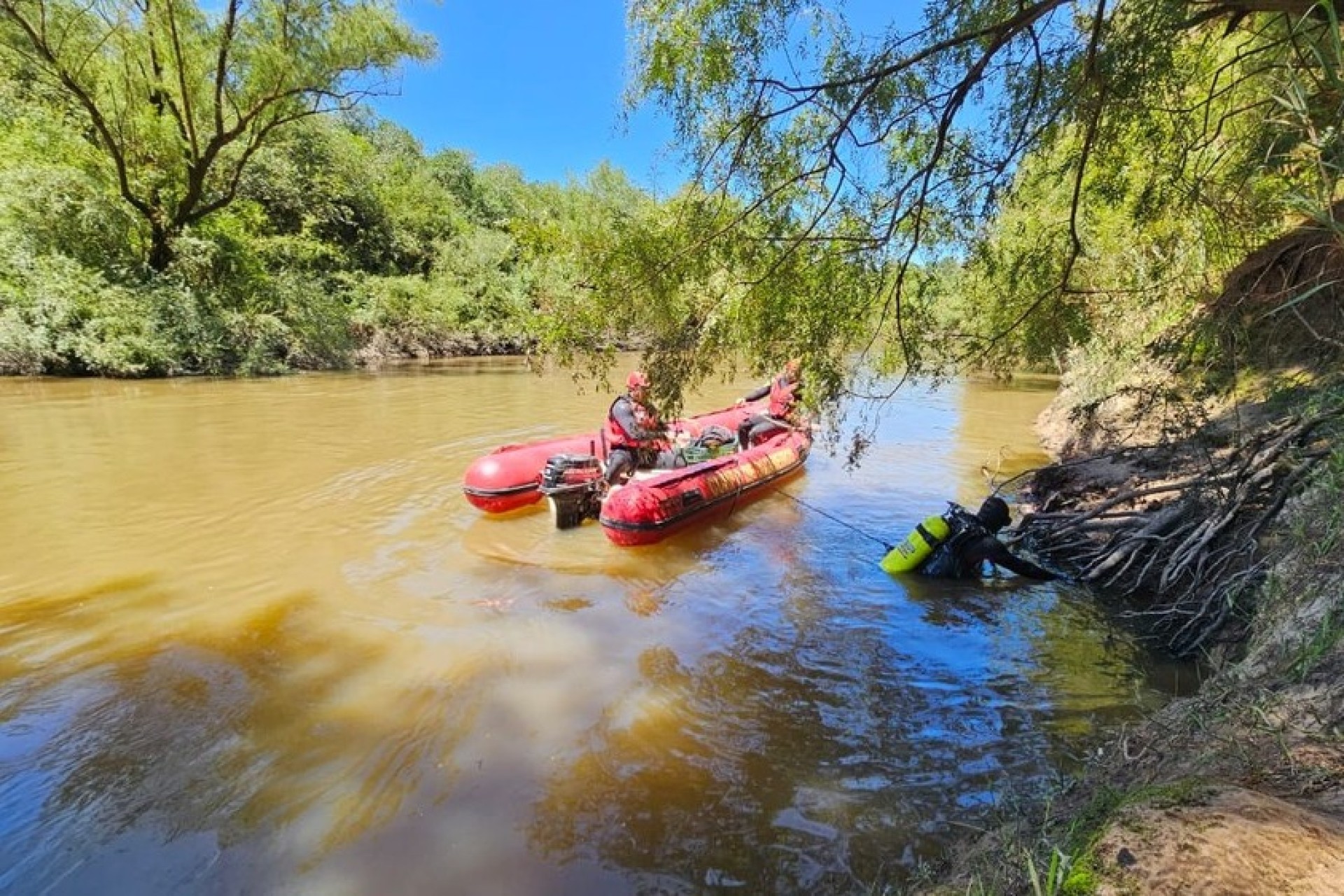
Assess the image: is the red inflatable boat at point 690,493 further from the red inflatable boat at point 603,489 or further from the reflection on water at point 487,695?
the reflection on water at point 487,695

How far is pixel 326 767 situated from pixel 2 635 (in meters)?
2.79

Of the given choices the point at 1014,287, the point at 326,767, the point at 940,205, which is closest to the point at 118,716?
the point at 326,767

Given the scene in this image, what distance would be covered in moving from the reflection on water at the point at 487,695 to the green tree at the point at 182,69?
11.2 meters

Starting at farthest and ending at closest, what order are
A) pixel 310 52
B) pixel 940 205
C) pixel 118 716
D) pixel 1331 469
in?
pixel 310 52, pixel 940 205, pixel 118 716, pixel 1331 469

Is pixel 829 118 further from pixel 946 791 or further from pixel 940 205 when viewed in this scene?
pixel 946 791

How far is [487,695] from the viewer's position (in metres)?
3.84

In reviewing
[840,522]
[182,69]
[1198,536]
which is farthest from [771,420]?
[182,69]

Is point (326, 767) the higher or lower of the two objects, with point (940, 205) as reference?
lower

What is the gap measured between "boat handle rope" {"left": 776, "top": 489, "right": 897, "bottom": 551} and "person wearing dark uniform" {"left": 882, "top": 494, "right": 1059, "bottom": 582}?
265mm

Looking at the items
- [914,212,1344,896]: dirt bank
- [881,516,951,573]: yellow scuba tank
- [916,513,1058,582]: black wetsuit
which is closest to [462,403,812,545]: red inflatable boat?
[881,516,951,573]: yellow scuba tank

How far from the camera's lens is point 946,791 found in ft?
10.3

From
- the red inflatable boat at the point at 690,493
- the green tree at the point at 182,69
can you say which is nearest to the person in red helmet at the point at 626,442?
the red inflatable boat at the point at 690,493

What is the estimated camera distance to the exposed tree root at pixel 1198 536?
13.3 ft

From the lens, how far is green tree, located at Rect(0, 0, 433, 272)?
13.7 m
